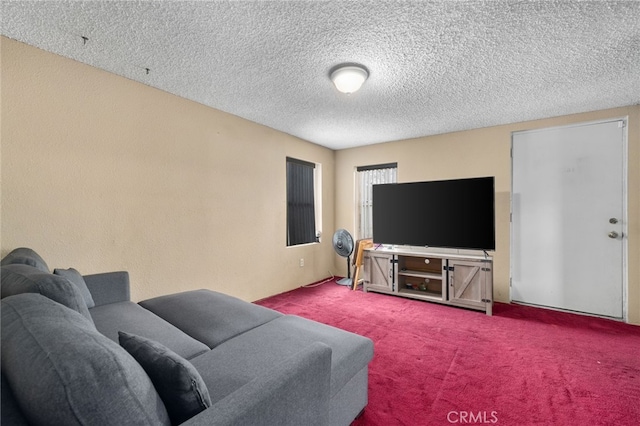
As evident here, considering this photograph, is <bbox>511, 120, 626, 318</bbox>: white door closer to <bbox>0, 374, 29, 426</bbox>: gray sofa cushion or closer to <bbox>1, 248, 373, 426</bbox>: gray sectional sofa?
<bbox>1, 248, 373, 426</bbox>: gray sectional sofa

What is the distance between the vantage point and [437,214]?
389 centimetres

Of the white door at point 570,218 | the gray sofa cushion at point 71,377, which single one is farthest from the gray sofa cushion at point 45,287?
the white door at point 570,218

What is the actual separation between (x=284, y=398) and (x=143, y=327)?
4.09 feet

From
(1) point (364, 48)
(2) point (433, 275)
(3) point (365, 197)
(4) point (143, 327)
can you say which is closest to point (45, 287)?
(4) point (143, 327)

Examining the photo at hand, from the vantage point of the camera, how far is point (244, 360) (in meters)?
1.40

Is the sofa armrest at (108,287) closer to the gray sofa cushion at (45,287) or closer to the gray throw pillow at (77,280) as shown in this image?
the gray throw pillow at (77,280)

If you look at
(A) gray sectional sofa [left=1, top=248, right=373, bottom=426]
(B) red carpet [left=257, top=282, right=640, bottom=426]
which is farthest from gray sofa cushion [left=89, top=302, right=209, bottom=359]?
(B) red carpet [left=257, top=282, right=640, bottom=426]

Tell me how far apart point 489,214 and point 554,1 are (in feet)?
7.88

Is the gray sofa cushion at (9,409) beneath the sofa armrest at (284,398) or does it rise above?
above

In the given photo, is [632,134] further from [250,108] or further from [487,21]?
[250,108]

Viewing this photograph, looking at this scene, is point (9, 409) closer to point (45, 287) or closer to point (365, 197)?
point (45, 287)

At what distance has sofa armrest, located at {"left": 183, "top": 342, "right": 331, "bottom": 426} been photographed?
81 centimetres

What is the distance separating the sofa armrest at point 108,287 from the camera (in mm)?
2172

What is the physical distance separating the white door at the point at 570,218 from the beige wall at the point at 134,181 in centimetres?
339
